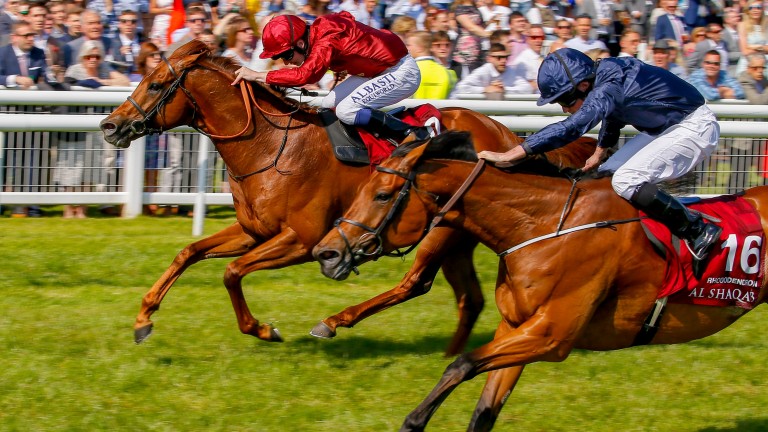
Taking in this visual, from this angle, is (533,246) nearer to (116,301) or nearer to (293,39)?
(293,39)

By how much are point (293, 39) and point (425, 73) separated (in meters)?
3.11

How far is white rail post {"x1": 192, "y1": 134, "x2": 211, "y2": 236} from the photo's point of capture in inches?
384

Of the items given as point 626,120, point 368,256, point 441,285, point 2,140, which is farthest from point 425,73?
point 368,256

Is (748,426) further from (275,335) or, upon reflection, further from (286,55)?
(286,55)

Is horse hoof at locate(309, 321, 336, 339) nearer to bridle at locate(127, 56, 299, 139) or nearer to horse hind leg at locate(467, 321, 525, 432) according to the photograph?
bridle at locate(127, 56, 299, 139)

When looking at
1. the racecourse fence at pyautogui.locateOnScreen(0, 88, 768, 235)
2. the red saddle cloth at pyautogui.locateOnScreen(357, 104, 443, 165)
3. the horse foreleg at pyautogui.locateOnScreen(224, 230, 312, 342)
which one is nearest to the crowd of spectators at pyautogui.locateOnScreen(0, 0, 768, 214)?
the racecourse fence at pyautogui.locateOnScreen(0, 88, 768, 235)

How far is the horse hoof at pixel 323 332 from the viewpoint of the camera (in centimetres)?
683

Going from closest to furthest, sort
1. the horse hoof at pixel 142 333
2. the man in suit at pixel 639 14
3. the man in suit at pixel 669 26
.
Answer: the horse hoof at pixel 142 333 → the man in suit at pixel 669 26 → the man in suit at pixel 639 14

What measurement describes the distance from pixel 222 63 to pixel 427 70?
3.05m

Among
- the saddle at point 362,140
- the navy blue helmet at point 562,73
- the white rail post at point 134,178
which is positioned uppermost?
the navy blue helmet at point 562,73

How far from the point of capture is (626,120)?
217 inches

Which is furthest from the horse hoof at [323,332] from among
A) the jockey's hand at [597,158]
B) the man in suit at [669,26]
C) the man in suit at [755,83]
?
the man in suit at [669,26]

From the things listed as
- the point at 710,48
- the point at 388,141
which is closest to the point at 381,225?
the point at 388,141

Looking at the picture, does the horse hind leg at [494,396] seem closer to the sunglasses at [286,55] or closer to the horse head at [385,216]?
the horse head at [385,216]
